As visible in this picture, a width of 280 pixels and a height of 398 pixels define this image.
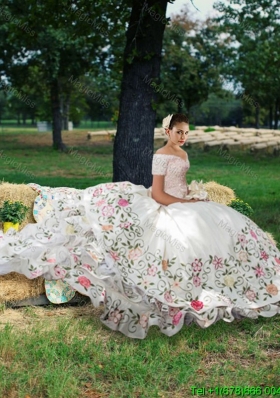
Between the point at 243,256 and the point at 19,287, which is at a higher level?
the point at 243,256

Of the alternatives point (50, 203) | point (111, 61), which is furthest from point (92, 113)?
point (50, 203)

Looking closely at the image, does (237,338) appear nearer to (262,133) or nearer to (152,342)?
(152,342)

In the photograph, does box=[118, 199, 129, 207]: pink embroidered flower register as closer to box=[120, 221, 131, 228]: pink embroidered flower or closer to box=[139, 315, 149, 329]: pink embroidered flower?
box=[120, 221, 131, 228]: pink embroidered flower

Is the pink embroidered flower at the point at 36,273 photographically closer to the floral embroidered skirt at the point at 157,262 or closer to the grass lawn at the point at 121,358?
the floral embroidered skirt at the point at 157,262

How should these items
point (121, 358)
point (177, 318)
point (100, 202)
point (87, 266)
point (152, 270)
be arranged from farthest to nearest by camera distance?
1. point (100, 202)
2. point (87, 266)
3. point (152, 270)
4. point (177, 318)
5. point (121, 358)

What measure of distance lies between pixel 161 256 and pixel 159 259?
32 millimetres

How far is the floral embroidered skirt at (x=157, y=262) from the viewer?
575 centimetres

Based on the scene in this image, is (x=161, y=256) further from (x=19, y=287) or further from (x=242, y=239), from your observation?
(x=19, y=287)

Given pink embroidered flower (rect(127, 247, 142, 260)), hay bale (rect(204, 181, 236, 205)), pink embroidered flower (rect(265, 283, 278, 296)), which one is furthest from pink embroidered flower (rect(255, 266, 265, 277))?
hay bale (rect(204, 181, 236, 205))

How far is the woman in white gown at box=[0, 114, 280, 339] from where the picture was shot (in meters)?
5.77

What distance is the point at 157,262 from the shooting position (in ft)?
19.4

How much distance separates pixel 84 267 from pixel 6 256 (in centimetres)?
→ 81

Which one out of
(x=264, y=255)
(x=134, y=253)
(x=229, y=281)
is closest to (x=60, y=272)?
(x=134, y=253)

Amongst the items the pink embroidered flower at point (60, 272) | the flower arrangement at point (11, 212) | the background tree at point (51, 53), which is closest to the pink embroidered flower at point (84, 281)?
the pink embroidered flower at point (60, 272)
